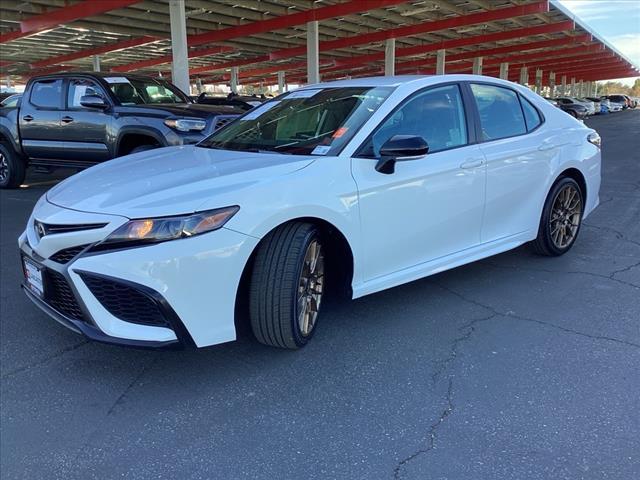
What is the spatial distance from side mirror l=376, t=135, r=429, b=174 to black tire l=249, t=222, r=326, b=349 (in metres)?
0.65

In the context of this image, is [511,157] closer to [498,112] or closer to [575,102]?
[498,112]

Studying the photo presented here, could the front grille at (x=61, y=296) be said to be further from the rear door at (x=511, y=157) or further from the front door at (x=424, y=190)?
the rear door at (x=511, y=157)

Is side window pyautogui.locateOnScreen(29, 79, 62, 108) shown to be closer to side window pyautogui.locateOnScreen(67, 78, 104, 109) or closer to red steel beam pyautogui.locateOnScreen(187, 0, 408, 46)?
side window pyautogui.locateOnScreen(67, 78, 104, 109)

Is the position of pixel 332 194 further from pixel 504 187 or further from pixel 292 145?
pixel 504 187

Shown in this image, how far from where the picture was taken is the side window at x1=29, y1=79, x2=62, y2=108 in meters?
8.53

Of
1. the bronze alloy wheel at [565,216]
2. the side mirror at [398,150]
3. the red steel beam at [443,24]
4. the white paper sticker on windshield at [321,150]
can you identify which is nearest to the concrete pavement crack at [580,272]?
the bronze alloy wheel at [565,216]

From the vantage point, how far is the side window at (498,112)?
13.8 ft

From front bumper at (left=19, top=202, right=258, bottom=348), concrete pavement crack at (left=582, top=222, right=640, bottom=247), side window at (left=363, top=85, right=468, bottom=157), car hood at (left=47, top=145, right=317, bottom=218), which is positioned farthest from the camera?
concrete pavement crack at (left=582, top=222, right=640, bottom=247)

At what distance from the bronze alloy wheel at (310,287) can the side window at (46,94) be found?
22.7ft

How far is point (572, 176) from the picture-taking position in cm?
500

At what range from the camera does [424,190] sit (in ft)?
11.8

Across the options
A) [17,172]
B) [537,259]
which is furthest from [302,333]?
[17,172]

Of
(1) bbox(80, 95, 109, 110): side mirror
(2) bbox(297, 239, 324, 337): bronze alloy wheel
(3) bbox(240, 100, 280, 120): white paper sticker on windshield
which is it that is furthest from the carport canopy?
(2) bbox(297, 239, 324, 337): bronze alloy wheel

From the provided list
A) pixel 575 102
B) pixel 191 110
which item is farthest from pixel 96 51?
pixel 575 102
